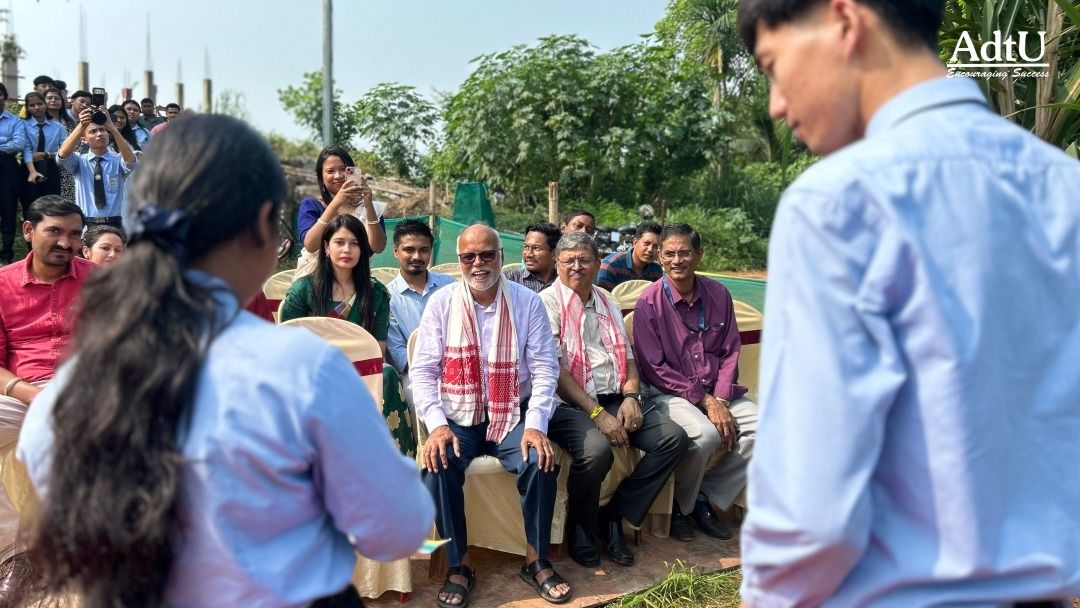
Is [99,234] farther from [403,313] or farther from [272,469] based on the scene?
[272,469]

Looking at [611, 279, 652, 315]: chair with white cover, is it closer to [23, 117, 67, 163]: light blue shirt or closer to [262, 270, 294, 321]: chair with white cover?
[262, 270, 294, 321]: chair with white cover

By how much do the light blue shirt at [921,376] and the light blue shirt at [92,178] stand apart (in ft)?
23.7

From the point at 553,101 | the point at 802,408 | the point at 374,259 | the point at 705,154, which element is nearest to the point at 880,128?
the point at 802,408

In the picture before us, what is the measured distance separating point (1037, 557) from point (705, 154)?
1730 centimetres

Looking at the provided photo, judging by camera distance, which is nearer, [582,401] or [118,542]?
[118,542]

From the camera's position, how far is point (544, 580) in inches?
143

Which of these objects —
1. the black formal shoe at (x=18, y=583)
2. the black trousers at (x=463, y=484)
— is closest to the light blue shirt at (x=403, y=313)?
the black trousers at (x=463, y=484)

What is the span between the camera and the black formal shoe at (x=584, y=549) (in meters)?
3.95

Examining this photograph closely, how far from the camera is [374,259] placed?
7.96m

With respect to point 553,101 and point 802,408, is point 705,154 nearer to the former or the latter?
point 553,101

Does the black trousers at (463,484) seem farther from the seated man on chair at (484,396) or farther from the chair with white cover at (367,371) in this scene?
the chair with white cover at (367,371)

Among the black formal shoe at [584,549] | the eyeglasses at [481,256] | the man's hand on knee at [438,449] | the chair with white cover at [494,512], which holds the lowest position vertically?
the black formal shoe at [584,549]

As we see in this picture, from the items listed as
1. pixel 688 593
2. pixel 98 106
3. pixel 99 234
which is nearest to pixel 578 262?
pixel 688 593

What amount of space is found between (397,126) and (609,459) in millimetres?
15562
